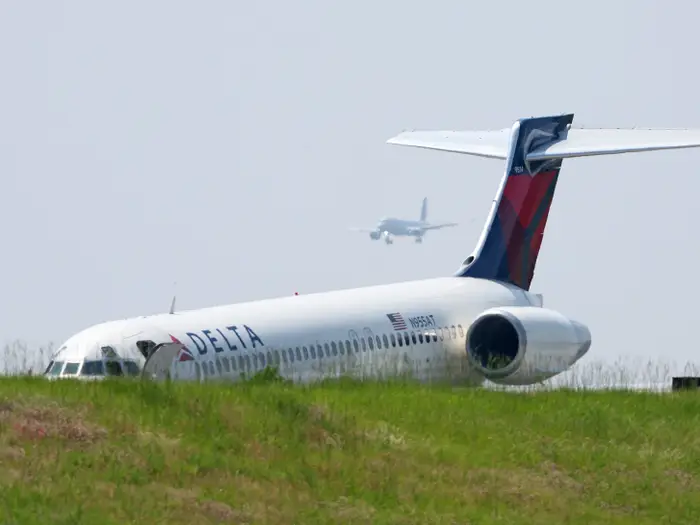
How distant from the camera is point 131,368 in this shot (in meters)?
25.0

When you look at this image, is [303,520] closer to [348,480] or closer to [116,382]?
[348,480]

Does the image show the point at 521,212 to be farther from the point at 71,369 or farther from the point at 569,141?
the point at 71,369

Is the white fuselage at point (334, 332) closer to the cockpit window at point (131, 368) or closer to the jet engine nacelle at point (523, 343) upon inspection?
the cockpit window at point (131, 368)

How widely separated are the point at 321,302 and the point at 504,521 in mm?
14556

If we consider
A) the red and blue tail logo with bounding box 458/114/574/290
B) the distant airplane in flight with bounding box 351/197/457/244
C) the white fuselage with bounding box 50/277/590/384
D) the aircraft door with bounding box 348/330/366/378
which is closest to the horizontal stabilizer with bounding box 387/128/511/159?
the red and blue tail logo with bounding box 458/114/574/290

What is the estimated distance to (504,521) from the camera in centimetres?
1529

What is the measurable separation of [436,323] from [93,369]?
8.50 m

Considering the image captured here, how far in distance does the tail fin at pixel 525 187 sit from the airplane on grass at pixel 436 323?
29mm

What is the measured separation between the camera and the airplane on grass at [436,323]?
25.5 metres

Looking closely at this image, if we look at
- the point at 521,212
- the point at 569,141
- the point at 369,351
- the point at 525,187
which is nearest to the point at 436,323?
the point at 369,351

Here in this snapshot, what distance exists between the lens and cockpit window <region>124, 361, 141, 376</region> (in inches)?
980

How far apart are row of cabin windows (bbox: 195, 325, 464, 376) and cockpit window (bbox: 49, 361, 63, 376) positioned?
2119 millimetres

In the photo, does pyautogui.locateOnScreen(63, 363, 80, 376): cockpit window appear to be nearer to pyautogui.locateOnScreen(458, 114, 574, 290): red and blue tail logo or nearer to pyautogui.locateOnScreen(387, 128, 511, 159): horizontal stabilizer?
pyautogui.locateOnScreen(458, 114, 574, 290): red and blue tail logo

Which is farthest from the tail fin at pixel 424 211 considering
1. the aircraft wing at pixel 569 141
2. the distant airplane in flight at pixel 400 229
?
the aircraft wing at pixel 569 141
